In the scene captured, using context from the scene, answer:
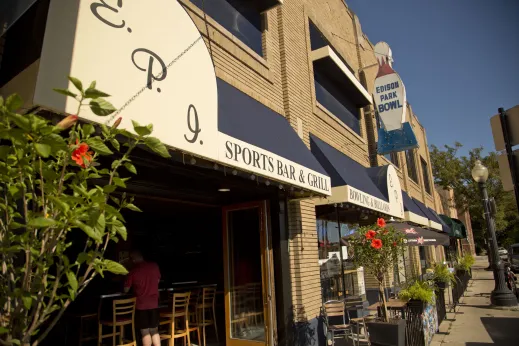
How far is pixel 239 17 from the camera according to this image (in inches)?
279

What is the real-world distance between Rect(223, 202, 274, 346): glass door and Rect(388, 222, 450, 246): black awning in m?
3.02

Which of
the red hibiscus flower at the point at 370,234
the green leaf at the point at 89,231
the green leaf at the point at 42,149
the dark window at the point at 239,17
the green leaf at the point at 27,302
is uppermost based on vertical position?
the dark window at the point at 239,17

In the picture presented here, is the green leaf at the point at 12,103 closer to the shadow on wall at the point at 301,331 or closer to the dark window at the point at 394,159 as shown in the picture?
the shadow on wall at the point at 301,331

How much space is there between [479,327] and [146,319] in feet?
25.2

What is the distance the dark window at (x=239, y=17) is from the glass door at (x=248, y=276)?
3.15m

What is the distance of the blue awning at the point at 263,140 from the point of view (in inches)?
185

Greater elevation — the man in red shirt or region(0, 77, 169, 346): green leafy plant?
region(0, 77, 169, 346): green leafy plant

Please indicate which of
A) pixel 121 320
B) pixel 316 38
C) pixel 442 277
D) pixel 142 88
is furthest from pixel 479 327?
pixel 142 88

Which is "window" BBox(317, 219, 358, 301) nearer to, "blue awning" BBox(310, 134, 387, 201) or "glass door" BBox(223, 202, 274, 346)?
→ "blue awning" BBox(310, 134, 387, 201)

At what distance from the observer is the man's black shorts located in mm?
5766

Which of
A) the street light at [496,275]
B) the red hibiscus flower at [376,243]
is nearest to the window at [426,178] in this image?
the street light at [496,275]

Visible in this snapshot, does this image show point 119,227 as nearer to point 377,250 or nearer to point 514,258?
point 377,250

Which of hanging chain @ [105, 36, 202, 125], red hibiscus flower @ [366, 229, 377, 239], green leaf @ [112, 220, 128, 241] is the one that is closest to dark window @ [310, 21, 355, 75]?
red hibiscus flower @ [366, 229, 377, 239]

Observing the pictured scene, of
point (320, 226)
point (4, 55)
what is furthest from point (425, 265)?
point (4, 55)
